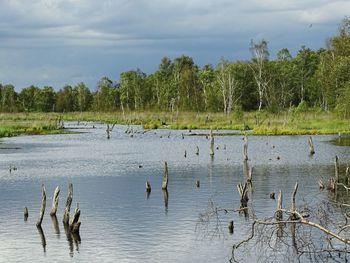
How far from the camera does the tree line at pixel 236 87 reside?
A: 385ft

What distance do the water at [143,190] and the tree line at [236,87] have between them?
101 ft

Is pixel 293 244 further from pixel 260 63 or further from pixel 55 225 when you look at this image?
pixel 260 63

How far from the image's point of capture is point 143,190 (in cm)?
4822

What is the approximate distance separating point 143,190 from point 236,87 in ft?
304

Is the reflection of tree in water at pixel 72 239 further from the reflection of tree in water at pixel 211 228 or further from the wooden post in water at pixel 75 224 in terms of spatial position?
the reflection of tree in water at pixel 211 228

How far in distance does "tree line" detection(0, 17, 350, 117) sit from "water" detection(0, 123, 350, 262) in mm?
30915

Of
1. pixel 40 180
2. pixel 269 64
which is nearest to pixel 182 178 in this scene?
pixel 40 180

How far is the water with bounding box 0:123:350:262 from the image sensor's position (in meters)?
31.2

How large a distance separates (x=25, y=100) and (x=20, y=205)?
6222 inches

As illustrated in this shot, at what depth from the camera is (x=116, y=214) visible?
39.4 metres

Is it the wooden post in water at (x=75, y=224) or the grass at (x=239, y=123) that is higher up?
the grass at (x=239, y=123)

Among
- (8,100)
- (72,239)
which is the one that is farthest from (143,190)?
(8,100)

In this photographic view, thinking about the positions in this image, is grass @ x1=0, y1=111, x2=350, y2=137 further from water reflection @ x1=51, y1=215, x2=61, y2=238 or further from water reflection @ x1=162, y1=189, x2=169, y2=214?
water reflection @ x1=51, y1=215, x2=61, y2=238

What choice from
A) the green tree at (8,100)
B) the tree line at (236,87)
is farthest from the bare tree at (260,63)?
the green tree at (8,100)
